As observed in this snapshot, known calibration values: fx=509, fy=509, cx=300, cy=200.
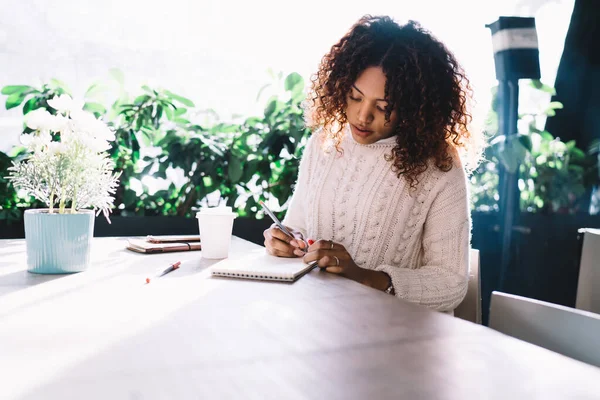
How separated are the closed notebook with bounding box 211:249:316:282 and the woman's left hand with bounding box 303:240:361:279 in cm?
3

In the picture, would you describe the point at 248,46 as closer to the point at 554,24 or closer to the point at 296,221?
the point at 296,221

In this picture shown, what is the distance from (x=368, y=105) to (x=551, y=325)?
75 centimetres

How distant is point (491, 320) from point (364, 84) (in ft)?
2.37

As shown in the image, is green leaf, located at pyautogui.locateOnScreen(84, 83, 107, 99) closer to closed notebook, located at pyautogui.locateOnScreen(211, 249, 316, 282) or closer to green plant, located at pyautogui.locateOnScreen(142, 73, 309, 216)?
green plant, located at pyautogui.locateOnScreen(142, 73, 309, 216)

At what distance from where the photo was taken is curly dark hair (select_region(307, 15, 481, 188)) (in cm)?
146

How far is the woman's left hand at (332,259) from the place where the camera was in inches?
47.1

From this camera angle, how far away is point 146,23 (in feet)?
8.51

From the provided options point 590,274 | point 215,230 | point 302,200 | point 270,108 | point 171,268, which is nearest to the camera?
point 171,268

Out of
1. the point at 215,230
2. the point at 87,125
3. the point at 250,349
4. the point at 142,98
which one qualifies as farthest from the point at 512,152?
the point at 250,349

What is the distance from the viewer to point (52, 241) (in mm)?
1049

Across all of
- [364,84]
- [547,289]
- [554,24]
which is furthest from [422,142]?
[554,24]

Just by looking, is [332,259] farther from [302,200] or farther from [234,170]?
[234,170]

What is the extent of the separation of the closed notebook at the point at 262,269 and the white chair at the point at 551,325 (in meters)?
0.45

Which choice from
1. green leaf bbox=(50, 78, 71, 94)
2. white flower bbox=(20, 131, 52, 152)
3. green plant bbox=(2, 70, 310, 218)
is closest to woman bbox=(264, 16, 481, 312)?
white flower bbox=(20, 131, 52, 152)
